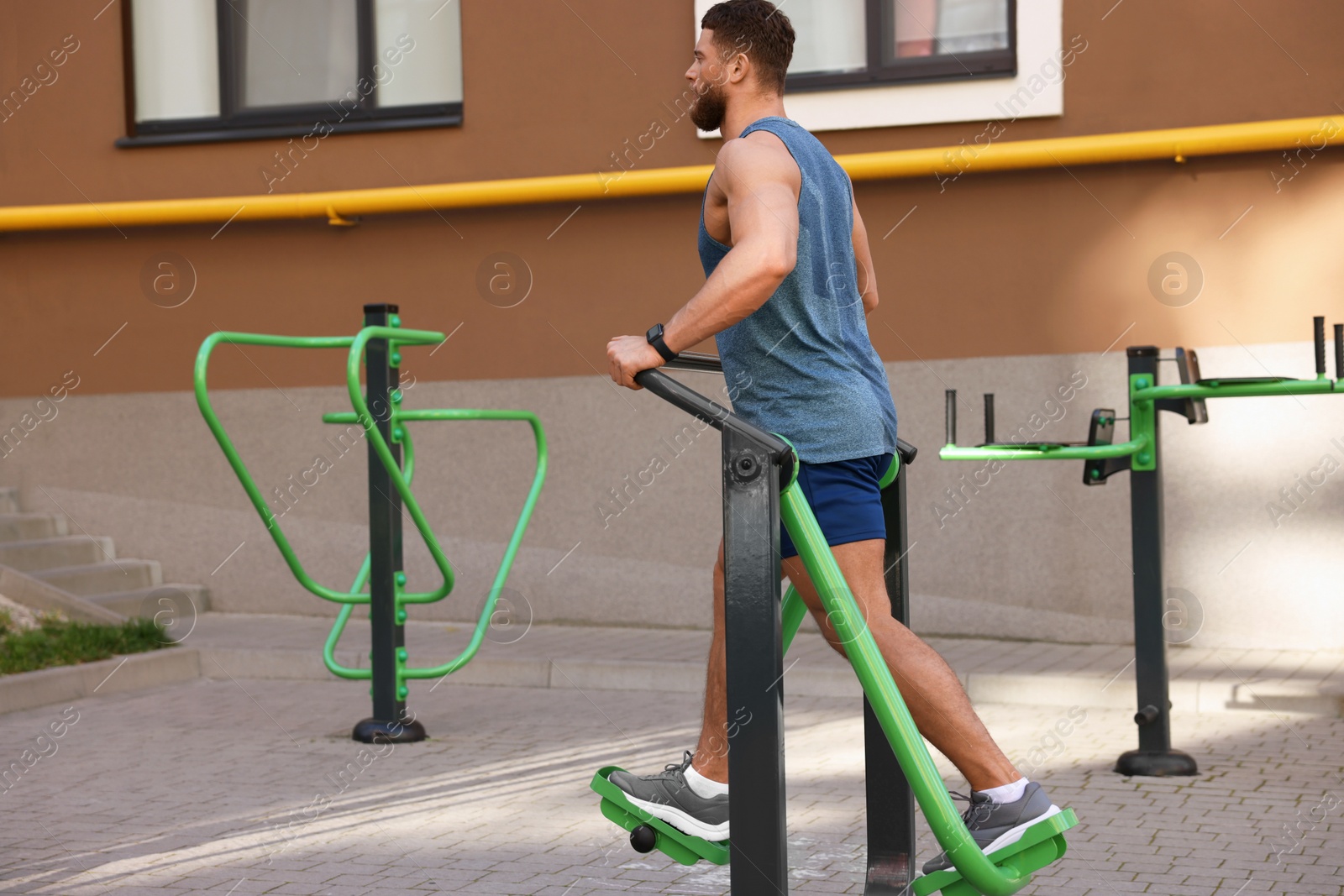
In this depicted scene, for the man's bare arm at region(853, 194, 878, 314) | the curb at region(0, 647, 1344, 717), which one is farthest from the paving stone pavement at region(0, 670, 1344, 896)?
the man's bare arm at region(853, 194, 878, 314)

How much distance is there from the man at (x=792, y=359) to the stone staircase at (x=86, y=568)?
6.21m

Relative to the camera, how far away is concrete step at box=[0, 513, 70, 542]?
9094 millimetres

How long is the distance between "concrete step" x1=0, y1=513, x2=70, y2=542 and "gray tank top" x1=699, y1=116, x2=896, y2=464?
703 centimetres

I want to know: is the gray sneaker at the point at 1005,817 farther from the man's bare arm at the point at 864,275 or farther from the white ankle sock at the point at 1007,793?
the man's bare arm at the point at 864,275

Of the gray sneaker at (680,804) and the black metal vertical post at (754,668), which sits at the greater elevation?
the black metal vertical post at (754,668)

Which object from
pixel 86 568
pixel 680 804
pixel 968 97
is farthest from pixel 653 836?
pixel 86 568

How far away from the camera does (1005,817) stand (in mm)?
3055

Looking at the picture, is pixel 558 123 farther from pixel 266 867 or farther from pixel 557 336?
pixel 266 867

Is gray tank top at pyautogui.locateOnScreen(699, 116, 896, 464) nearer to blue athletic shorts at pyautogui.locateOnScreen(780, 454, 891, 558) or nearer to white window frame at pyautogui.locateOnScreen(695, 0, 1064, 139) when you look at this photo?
blue athletic shorts at pyautogui.locateOnScreen(780, 454, 891, 558)

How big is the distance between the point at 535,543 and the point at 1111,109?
3.76m

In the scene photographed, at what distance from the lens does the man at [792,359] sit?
294cm

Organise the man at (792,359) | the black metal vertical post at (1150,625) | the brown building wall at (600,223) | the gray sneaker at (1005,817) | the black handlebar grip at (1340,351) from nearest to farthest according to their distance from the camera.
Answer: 1. the man at (792,359)
2. the gray sneaker at (1005,817)
3. the black handlebar grip at (1340,351)
4. the black metal vertical post at (1150,625)
5. the brown building wall at (600,223)

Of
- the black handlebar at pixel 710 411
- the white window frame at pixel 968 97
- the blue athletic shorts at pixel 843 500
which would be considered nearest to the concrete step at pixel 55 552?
the white window frame at pixel 968 97

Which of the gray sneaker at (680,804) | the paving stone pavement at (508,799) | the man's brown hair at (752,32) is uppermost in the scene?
the man's brown hair at (752,32)
